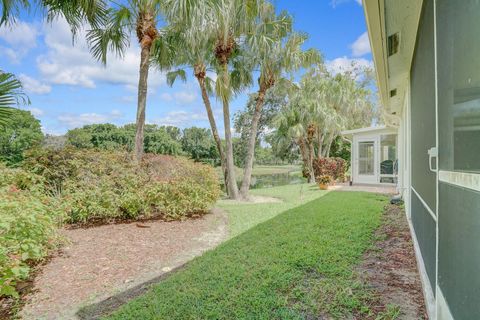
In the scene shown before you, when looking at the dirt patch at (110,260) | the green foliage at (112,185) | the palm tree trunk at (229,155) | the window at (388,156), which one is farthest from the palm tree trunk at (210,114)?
the window at (388,156)

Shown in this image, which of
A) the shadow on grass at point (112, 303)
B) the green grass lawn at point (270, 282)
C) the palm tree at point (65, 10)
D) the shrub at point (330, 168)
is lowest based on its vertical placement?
the shadow on grass at point (112, 303)

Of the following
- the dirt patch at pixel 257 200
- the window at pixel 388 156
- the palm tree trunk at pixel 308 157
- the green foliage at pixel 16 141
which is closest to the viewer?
the green foliage at pixel 16 141

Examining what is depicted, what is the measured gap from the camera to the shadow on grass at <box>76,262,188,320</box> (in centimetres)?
316

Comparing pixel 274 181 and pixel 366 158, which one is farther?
pixel 274 181

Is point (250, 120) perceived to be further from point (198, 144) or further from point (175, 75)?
point (175, 75)

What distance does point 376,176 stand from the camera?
46.2 feet

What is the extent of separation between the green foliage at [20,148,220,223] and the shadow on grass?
335 centimetres

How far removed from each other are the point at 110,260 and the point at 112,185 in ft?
8.45

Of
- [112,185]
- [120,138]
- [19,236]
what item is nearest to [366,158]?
[112,185]

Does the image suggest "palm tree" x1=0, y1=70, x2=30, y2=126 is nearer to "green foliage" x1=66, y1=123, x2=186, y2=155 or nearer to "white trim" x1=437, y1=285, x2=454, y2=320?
"white trim" x1=437, y1=285, x2=454, y2=320

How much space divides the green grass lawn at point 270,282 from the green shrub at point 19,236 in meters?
1.17

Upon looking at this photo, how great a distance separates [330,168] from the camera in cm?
1723

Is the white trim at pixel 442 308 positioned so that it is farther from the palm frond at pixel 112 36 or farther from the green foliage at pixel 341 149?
the green foliage at pixel 341 149

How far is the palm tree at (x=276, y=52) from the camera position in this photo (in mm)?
10477
